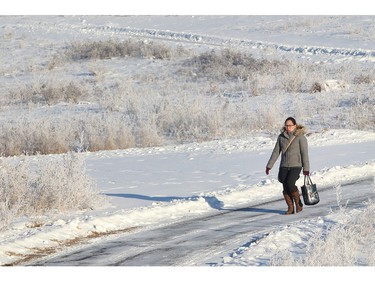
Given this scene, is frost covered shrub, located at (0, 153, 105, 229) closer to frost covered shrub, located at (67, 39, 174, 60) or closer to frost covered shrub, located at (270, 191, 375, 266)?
frost covered shrub, located at (270, 191, 375, 266)

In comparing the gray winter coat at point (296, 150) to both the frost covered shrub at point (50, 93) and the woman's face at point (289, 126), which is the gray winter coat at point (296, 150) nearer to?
the woman's face at point (289, 126)

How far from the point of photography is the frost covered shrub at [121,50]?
49438mm

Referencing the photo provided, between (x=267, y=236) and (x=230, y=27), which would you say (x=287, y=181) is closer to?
(x=267, y=236)

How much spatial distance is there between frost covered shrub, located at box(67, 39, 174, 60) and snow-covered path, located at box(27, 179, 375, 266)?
33061 mm

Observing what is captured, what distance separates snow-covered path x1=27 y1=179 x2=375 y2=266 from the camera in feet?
39.3

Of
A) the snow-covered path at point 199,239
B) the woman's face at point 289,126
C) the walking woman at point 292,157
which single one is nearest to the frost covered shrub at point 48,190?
A: the snow-covered path at point 199,239

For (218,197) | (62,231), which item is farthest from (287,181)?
(62,231)

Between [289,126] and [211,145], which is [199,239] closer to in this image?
[289,126]

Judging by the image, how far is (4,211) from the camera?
14195 mm

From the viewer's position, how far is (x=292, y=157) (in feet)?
51.0

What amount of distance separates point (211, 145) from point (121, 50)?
26450 millimetres

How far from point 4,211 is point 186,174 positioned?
718cm

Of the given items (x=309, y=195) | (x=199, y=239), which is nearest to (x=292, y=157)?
(x=309, y=195)

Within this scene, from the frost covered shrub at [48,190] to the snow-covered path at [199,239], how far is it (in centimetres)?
210
